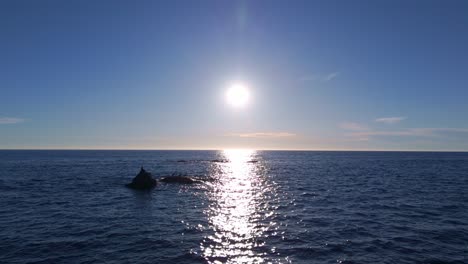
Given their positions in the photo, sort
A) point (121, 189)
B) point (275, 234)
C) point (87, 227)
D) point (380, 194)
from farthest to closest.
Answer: point (121, 189)
point (380, 194)
point (87, 227)
point (275, 234)

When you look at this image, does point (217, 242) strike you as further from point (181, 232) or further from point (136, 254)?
point (136, 254)

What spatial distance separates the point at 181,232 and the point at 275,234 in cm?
791

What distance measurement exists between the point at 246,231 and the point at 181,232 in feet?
18.2

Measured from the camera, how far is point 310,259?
19.6 m

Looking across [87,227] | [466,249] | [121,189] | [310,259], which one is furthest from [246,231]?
[121,189]

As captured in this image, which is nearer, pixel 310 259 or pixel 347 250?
pixel 310 259

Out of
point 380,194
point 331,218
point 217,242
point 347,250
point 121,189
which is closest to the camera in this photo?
point 347,250

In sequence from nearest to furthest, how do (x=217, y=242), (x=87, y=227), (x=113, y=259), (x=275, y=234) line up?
(x=113, y=259), (x=217, y=242), (x=275, y=234), (x=87, y=227)

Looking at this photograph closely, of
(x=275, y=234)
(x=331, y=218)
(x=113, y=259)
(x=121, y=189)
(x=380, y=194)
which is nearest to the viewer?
(x=113, y=259)

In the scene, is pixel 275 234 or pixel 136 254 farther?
pixel 275 234

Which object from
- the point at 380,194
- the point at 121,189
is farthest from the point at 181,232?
the point at 380,194

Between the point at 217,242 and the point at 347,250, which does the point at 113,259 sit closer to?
the point at 217,242

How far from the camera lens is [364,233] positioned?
2525 centimetres

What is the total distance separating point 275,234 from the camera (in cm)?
2511
